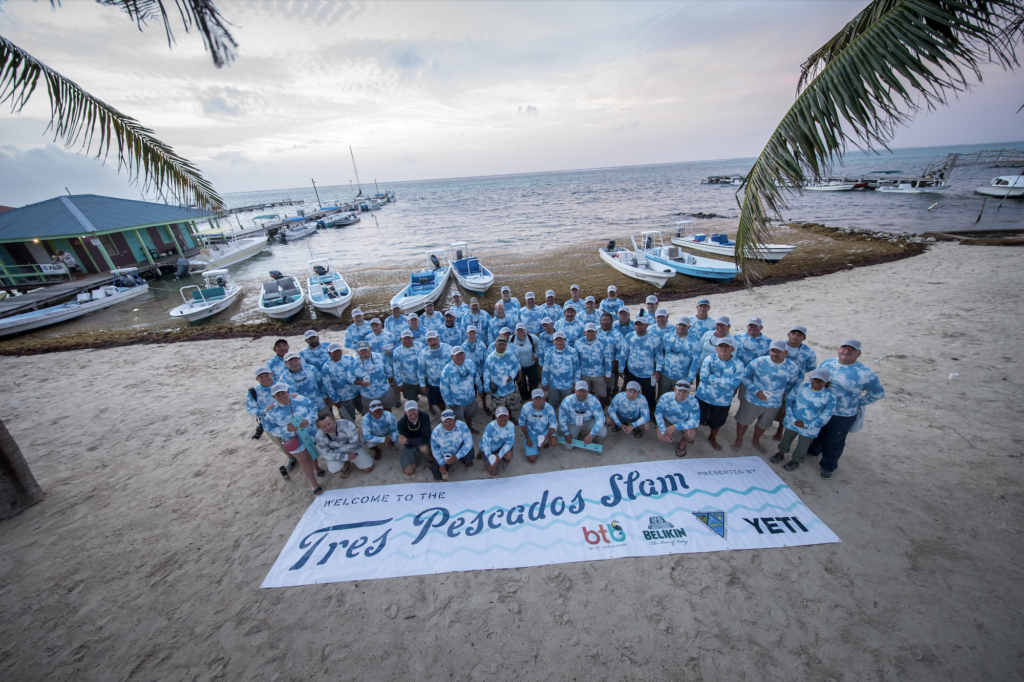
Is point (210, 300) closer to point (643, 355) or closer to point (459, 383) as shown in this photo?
point (459, 383)

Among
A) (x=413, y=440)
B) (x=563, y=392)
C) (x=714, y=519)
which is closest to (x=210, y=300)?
(x=413, y=440)

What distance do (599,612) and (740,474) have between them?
3.06 meters

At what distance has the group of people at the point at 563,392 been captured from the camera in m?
5.30

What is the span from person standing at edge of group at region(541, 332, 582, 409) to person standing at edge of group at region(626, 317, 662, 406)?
3.22 feet

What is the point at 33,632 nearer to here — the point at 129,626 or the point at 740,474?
the point at 129,626

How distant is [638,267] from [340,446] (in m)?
15.7

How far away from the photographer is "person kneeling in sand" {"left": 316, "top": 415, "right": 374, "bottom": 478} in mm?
5633

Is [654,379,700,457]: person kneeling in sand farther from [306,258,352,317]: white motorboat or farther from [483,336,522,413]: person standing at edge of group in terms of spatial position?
[306,258,352,317]: white motorboat

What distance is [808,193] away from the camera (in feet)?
157

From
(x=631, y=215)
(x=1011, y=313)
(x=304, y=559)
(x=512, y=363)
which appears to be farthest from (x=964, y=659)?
(x=631, y=215)

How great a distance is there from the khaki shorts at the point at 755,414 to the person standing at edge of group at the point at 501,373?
3769 mm

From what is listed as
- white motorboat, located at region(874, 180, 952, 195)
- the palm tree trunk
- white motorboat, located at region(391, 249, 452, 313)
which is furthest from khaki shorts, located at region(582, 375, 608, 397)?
white motorboat, located at region(874, 180, 952, 195)

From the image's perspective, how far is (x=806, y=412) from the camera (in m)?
5.14

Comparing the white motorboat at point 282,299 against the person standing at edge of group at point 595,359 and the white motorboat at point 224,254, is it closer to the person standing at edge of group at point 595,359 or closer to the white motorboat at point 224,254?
the person standing at edge of group at point 595,359
